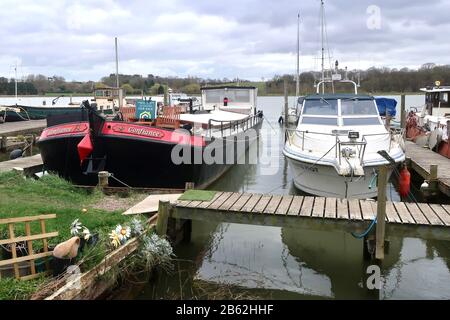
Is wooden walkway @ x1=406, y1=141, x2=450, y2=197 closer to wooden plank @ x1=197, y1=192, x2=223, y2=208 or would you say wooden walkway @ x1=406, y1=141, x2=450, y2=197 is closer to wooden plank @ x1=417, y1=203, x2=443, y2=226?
wooden plank @ x1=417, y1=203, x2=443, y2=226

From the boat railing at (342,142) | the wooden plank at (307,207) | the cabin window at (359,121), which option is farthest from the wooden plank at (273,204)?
the cabin window at (359,121)

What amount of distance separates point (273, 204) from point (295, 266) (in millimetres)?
1444

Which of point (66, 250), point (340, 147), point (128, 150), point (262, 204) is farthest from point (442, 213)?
point (128, 150)

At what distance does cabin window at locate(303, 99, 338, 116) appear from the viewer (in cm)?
1348

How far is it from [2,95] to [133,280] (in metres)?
65.0

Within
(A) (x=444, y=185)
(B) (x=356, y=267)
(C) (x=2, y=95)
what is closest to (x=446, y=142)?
(A) (x=444, y=185)

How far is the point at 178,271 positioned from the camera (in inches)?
309

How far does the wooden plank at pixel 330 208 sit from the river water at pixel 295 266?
3.47 ft

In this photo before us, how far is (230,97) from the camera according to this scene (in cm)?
2430

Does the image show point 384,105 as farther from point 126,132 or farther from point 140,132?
point 126,132

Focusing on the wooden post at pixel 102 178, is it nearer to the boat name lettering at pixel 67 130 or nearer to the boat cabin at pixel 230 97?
the boat name lettering at pixel 67 130

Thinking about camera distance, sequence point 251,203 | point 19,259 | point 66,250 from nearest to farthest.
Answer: point 19,259, point 66,250, point 251,203

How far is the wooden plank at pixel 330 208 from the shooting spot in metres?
7.23

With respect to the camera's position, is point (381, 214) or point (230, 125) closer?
point (381, 214)
